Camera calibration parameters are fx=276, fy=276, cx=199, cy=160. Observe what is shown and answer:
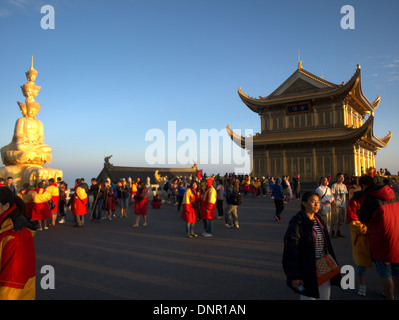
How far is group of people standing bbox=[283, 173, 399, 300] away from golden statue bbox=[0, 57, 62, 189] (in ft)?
45.5

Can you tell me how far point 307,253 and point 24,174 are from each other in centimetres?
1449

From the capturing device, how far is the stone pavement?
3.85 meters

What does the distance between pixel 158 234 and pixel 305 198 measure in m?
6.01

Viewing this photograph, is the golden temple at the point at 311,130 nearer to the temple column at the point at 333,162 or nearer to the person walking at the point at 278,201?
the temple column at the point at 333,162

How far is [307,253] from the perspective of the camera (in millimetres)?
2643

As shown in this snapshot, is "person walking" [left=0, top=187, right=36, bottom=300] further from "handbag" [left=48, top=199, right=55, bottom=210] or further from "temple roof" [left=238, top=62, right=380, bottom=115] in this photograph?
"temple roof" [left=238, top=62, right=380, bottom=115]

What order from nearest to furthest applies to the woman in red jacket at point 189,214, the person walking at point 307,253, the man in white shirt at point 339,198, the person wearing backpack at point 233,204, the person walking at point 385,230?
the person walking at point 307,253 < the person walking at point 385,230 < the man in white shirt at point 339,198 < the woman in red jacket at point 189,214 < the person wearing backpack at point 233,204

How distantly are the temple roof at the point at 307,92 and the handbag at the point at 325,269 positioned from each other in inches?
932

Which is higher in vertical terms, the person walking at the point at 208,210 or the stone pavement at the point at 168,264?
the person walking at the point at 208,210

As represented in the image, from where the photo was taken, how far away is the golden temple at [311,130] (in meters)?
23.8

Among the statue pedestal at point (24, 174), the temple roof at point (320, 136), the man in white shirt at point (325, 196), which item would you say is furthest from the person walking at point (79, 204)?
the temple roof at point (320, 136)
